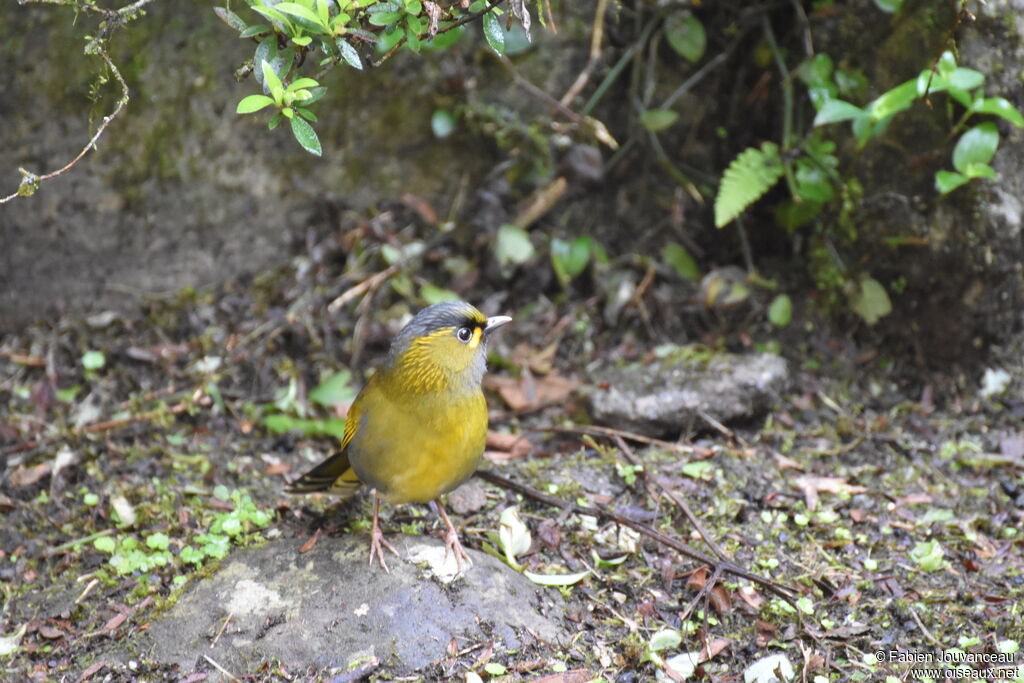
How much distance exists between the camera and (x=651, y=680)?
3443mm

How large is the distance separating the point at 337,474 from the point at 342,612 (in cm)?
77

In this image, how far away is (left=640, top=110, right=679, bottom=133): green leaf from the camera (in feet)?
18.9

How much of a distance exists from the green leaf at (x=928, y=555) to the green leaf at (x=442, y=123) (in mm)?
3539

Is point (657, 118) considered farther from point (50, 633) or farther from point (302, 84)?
point (50, 633)

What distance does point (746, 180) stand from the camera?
516 cm

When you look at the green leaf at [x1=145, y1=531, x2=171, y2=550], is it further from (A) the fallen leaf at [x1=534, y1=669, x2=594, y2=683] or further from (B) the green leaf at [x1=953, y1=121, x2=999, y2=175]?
(B) the green leaf at [x1=953, y1=121, x2=999, y2=175]

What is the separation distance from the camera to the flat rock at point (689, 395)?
5.00 m

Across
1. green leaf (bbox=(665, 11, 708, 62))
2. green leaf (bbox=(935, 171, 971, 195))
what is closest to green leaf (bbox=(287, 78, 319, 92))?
green leaf (bbox=(935, 171, 971, 195))

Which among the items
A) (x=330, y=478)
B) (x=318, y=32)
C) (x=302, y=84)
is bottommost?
(x=330, y=478)

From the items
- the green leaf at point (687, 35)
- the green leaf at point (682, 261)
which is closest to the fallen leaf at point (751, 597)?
the green leaf at point (682, 261)

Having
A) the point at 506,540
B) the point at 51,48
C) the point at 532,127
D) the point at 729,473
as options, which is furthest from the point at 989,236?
the point at 51,48

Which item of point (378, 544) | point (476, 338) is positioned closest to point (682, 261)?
point (476, 338)

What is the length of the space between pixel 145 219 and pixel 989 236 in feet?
15.4

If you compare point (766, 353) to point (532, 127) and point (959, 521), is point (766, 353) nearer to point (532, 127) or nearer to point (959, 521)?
point (959, 521)
